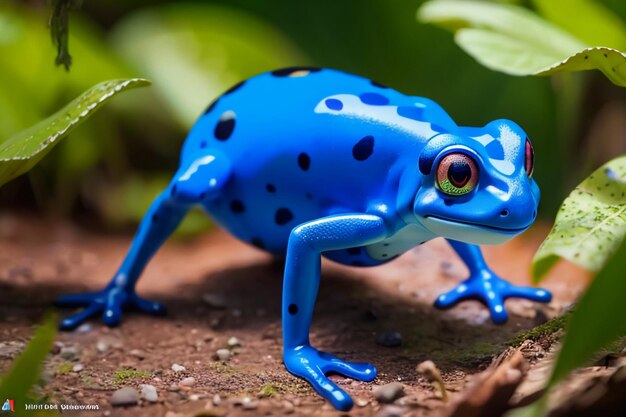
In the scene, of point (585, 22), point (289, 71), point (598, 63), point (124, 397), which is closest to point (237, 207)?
point (289, 71)

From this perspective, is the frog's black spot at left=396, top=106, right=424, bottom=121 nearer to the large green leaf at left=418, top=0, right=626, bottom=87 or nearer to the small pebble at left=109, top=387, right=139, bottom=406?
the large green leaf at left=418, top=0, right=626, bottom=87

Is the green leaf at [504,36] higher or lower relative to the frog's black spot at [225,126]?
higher

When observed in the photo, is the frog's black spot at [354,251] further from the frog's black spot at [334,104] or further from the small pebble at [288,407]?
the small pebble at [288,407]

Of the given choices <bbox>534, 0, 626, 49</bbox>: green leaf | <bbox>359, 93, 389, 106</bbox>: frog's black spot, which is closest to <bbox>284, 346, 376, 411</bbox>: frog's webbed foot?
<bbox>359, 93, 389, 106</bbox>: frog's black spot

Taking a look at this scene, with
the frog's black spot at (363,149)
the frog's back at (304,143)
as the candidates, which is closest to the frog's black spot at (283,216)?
the frog's back at (304,143)

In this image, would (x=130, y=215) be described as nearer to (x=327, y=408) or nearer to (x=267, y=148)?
(x=267, y=148)

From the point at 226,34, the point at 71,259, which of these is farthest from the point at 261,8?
the point at 71,259
